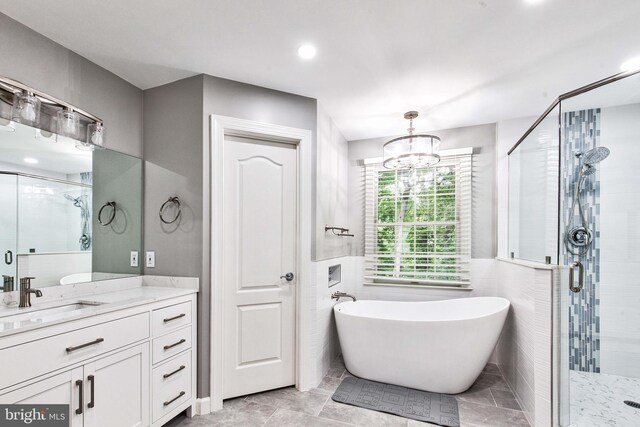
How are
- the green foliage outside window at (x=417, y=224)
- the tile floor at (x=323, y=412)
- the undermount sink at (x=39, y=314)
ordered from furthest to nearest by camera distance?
the green foliage outside window at (x=417, y=224)
the tile floor at (x=323, y=412)
the undermount sink at (x=39, y=314)

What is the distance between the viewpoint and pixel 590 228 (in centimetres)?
218

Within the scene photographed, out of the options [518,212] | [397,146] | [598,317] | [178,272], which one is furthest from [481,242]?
[178,272]

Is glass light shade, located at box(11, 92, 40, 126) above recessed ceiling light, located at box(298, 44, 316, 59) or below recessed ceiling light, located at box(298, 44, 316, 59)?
below

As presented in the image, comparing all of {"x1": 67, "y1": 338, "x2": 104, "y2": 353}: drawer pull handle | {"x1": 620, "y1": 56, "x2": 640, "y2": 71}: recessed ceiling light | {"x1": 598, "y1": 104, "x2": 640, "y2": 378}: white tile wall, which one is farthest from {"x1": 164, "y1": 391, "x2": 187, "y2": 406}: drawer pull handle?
{"x1": 620, "y1": 56, "x2": 640, "y2": 71}: recessed ceiling light

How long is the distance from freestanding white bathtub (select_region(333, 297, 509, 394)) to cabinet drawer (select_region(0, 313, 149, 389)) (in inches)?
62.8

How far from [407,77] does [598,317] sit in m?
2.19

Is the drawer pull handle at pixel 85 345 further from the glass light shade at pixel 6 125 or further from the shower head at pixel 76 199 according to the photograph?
the glass light shade at pixel 6 125

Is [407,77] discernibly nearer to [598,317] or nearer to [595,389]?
[598,317]

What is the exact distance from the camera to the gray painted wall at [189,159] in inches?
90.5

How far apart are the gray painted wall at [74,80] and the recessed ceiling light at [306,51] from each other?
142cm

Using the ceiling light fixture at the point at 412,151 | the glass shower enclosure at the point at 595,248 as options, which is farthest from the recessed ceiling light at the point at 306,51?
the glass shower enclosure at the point at 595,248

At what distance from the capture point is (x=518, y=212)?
2.90 m

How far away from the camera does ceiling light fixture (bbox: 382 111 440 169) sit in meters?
2.67

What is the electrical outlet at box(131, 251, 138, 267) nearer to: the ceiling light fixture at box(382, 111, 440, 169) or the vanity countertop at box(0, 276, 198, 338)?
the vanity countertop at box(0, 276, 198, 338)
